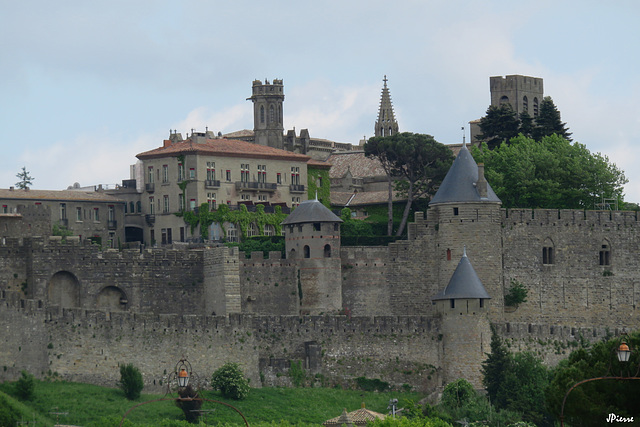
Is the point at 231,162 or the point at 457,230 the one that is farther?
the point at 231,162

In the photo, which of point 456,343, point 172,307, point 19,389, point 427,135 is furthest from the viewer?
point 427,135

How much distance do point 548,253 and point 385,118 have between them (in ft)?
116

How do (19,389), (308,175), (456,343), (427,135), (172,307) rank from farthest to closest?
1. (308,175)
2. (427,135)
3. (172,307)
4. (456,343)
5. (19,389)

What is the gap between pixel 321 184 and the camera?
109750 millimetres

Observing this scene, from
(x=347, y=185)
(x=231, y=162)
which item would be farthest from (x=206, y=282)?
(x=347, y=185)

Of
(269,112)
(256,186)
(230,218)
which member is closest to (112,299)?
(230,218)

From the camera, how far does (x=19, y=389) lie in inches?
3125

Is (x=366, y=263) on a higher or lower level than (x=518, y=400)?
higher

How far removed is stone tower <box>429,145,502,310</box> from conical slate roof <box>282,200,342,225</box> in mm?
5275

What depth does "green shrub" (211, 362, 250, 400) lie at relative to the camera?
82562 millimetres

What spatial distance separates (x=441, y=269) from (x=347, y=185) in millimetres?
21945

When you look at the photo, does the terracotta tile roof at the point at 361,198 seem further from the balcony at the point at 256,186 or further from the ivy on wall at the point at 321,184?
the balcony at the point at 256,186

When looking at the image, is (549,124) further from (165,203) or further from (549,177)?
(165,203)

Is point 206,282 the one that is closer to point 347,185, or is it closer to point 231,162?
point 231,162
